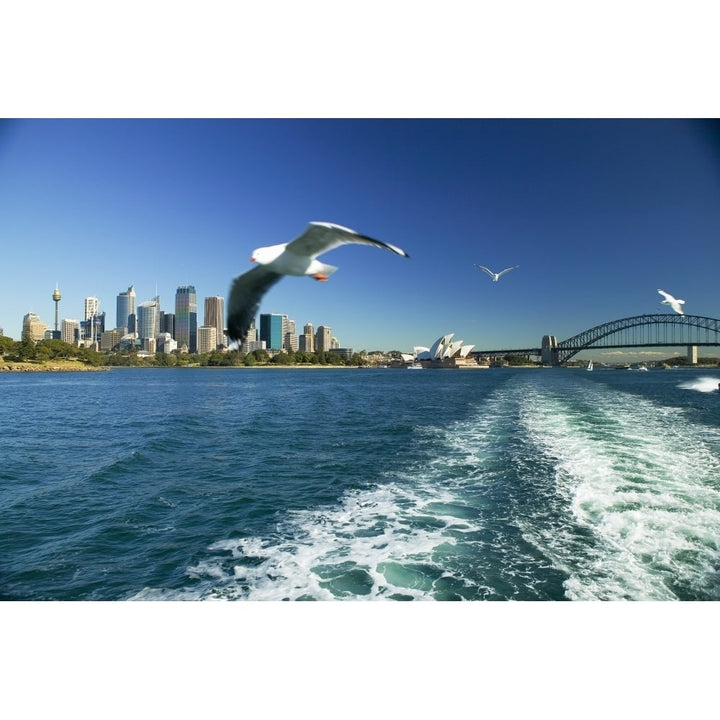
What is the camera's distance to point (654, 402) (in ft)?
48.4

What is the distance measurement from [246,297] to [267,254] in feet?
1.49

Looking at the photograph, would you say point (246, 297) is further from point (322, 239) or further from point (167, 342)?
point (167, 342)

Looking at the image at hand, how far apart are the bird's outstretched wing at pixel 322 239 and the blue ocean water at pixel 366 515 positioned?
2117 millimetres

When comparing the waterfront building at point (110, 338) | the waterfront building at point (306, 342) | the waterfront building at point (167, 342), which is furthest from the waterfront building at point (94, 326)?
the waterfront building at point (306, 342)

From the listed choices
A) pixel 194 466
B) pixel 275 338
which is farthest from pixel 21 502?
pixel 275 338

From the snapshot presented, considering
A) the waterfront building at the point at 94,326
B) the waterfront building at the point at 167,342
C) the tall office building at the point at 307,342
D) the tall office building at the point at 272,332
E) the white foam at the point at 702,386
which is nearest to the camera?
the tall office building at the point at 272,332

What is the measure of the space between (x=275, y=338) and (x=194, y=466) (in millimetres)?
3692

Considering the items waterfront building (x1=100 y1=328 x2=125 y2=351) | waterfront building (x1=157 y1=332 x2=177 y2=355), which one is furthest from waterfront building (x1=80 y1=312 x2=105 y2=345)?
waterfront building (x1=157 y1=332 x2=177 y2=355)

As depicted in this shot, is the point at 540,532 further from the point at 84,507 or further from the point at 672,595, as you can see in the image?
the point at 84,507

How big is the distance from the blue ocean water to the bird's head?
214 cm

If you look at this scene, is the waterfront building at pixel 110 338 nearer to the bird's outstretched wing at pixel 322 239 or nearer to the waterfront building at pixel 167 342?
the waterfront building at pixel 167 342

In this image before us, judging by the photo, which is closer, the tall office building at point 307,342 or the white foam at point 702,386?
the tall office building at point 307,342

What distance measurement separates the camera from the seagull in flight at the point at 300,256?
61.6 inches

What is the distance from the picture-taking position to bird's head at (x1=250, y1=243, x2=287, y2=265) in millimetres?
1571
